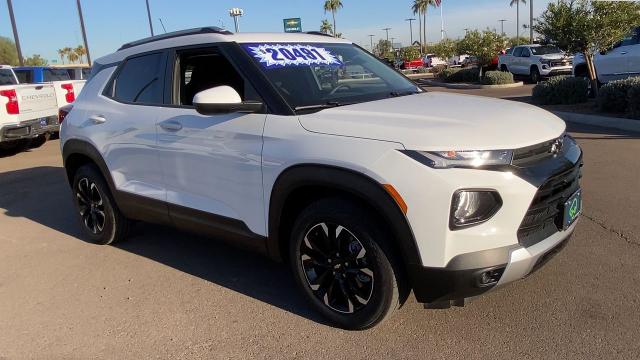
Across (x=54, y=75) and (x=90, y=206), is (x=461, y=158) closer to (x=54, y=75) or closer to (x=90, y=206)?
(x=90, y=206)

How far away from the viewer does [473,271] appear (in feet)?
8.95

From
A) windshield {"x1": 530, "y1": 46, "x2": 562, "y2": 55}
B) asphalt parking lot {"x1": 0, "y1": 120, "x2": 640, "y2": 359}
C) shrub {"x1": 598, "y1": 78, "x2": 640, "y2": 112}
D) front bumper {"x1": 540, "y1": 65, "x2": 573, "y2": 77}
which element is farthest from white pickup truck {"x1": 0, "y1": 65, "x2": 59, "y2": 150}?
windshield {"x1": 530, "y1": 46, "x2": 562, "y2": 55}

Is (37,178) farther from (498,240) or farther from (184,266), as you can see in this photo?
(498,240)

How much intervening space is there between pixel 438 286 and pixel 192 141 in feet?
6.43

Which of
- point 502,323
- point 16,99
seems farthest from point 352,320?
point 16,99

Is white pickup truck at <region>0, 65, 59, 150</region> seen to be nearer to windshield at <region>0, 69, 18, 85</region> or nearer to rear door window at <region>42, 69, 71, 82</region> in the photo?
windshield at <region>0, 69, 18, 85</region>

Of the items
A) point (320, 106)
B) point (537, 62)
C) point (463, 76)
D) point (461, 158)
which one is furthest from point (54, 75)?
point (463, 76)

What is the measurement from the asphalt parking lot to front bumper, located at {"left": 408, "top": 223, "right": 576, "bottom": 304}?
393 mm

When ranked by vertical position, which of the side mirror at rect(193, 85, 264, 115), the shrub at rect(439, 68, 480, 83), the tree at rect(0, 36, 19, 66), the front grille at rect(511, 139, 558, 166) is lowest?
the shrub at rect(439, 68, 480, 83)

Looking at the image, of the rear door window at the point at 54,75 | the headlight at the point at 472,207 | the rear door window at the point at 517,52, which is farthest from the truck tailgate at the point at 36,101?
the rear door window at the point at 517,52

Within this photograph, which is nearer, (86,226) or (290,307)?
(290,307)

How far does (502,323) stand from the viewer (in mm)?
3258

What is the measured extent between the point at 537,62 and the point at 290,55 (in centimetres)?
2133

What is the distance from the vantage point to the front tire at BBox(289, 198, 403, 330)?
9.75 feet
